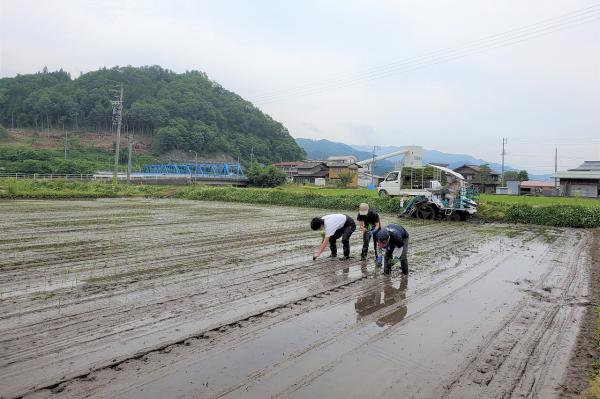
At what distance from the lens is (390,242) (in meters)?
7.61

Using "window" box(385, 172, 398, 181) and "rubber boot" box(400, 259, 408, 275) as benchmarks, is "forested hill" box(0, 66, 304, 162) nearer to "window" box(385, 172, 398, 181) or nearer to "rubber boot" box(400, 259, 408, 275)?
"window" box(385, 172, 398, 181)

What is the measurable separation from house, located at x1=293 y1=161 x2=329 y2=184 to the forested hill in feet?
84.5

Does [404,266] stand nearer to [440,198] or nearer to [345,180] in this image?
[440,198]

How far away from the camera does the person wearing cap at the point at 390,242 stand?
7.38m

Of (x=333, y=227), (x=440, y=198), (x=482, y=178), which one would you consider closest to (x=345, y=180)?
(x=482, y=178)

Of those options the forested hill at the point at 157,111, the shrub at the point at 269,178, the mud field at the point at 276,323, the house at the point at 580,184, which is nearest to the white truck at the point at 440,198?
the mud field at the point at 276,323

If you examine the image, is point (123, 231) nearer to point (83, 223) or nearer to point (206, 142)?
point (83, 223)

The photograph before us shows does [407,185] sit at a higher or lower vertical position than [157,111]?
lower

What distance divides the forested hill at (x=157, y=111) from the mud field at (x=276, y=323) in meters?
81.9

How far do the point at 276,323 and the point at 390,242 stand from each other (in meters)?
A: 3.18

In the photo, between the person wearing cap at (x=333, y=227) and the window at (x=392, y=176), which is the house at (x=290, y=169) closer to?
the window at (x=392, y=176)

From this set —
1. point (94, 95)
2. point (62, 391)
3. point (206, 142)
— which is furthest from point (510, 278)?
point (94, 95)

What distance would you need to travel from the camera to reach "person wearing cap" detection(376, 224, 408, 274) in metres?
7.38

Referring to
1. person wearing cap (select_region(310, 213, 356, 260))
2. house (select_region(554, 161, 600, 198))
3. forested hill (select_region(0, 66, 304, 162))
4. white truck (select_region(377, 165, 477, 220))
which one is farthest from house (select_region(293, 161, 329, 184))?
person wearing cap (select_region(310, 213, 356, 260))
